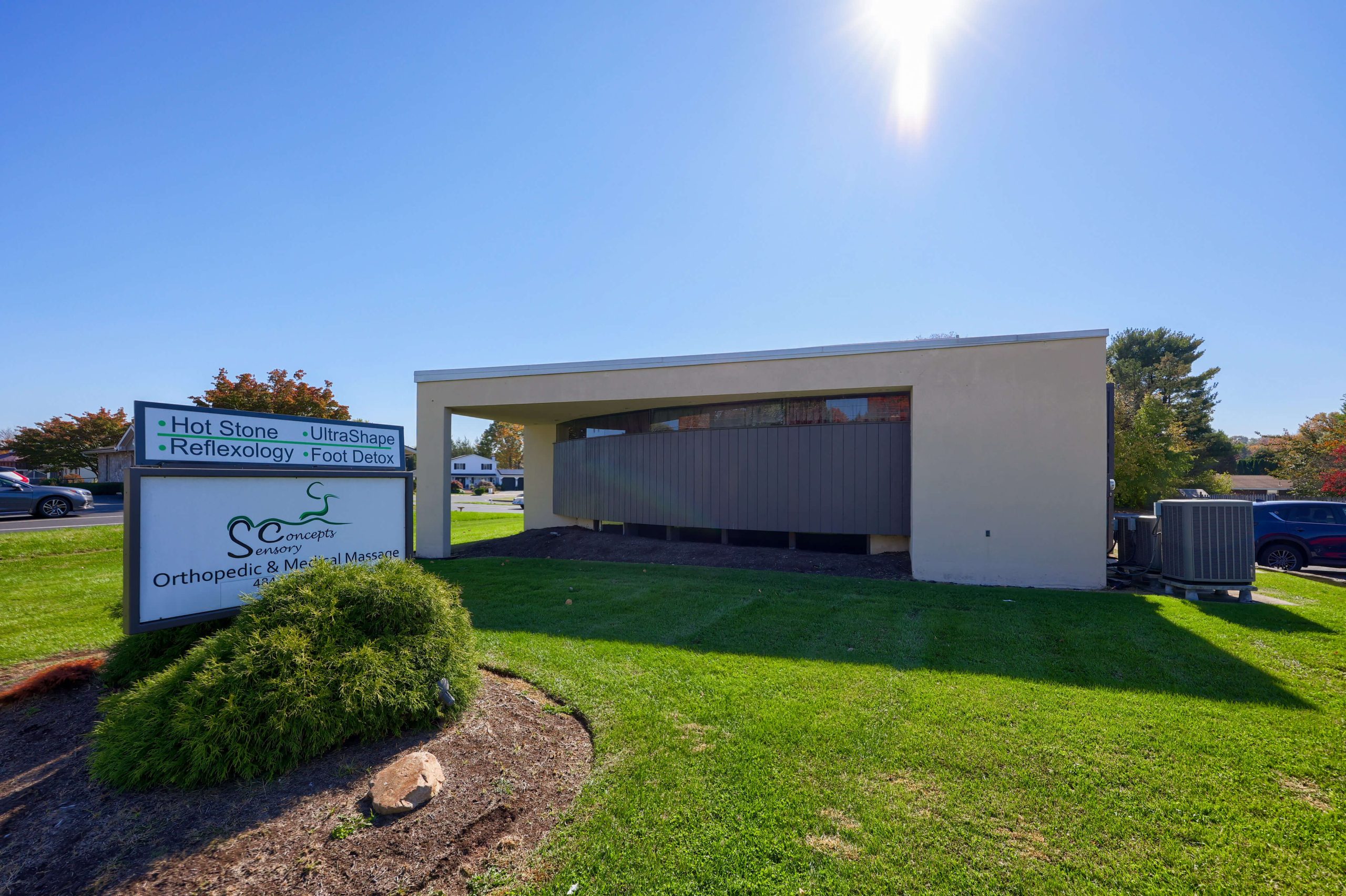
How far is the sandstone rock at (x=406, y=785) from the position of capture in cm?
303

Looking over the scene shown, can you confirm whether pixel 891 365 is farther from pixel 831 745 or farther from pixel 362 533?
pixel 362 533

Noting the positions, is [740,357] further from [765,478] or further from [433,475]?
[433,475]

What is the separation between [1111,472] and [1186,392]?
40.5m

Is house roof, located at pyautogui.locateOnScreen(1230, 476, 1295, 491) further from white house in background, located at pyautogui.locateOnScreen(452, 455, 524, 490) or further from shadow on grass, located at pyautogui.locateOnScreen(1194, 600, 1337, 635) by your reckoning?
white house in background, located at pyautogui.locateOnScreen(452, 455, 524, 490)

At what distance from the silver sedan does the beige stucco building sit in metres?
15.2

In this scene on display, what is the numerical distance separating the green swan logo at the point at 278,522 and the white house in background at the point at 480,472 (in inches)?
2363

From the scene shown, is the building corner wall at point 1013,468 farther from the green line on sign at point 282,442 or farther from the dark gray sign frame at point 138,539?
the dark gray sign frame at point 138,539

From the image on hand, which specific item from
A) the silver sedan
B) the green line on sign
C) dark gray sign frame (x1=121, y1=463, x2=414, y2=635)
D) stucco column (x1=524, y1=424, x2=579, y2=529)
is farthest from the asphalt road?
dark gray sign frame (x1=121, y1=463, x2=414, y2=635)

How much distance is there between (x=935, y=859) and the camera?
8.76ft

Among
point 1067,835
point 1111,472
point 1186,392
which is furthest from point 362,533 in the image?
point 1186,392

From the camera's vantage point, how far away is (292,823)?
2.96 meters

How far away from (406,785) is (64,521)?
2151 centimetres

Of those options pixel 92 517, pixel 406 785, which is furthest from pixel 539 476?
pixel 92 517

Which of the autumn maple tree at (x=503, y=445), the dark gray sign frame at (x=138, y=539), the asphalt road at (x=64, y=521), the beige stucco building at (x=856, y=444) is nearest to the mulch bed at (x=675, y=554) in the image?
the beige stucco building at (x=856, y=444)
